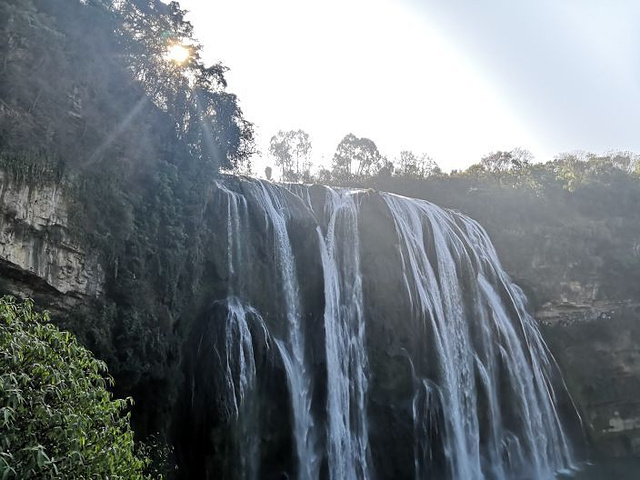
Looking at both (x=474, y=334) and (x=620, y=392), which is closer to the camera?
(x=474, y=334)

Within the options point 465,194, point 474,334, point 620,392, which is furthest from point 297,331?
point 465,194

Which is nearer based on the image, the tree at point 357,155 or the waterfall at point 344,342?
the waterfall at point 344,342

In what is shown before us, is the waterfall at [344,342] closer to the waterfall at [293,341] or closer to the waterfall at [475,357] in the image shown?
the waterfall at [293,341]

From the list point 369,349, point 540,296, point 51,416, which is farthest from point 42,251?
point 540,296

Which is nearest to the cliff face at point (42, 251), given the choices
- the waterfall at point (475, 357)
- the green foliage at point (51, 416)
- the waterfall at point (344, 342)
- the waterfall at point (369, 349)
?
the waterfall at point (369, 349)

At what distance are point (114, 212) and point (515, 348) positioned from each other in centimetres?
1723

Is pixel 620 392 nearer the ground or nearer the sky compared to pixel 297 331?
nearer the ground

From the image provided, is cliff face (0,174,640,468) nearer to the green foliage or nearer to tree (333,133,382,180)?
the green foliage

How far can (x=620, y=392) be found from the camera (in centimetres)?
2566

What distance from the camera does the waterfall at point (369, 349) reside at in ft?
50.0

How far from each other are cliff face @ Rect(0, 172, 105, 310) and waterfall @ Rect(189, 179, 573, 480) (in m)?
4.20

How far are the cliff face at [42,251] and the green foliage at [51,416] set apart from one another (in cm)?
586

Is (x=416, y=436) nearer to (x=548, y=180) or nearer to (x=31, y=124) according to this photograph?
(x=31, y=124)

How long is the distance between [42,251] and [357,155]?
40745 millimetres
